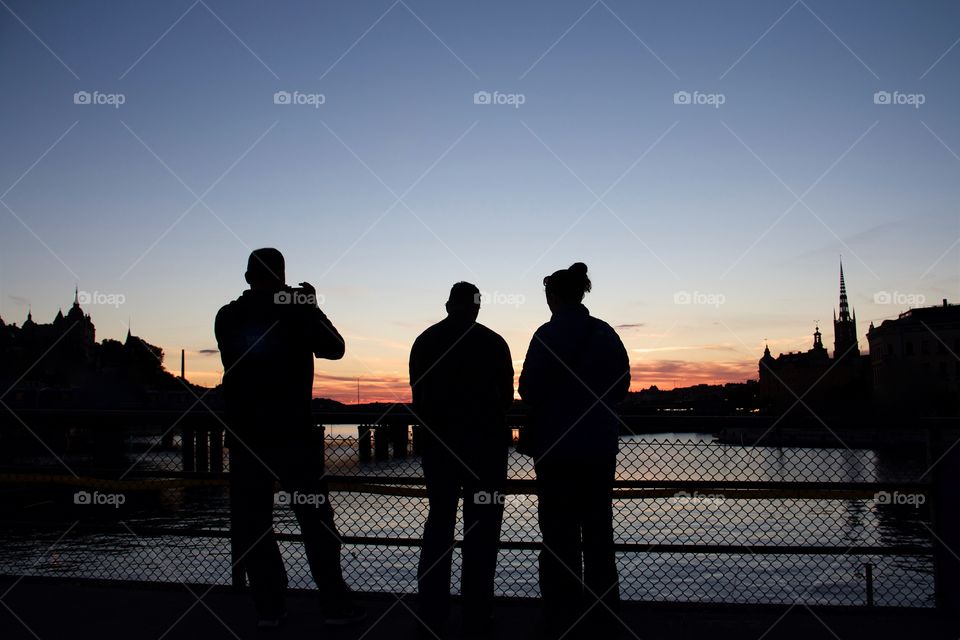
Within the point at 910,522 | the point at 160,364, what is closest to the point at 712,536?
the point at 910,522

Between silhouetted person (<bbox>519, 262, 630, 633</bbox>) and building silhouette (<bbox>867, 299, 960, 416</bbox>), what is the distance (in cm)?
9271

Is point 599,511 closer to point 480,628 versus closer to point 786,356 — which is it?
point 480,628

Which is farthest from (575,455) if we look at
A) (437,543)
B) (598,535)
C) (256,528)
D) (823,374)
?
(823,374)

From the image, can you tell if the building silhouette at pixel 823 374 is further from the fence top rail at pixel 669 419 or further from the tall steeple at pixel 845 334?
the fence top rail at pixel 669 419

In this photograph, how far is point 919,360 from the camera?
103 m

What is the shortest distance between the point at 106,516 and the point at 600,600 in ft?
165

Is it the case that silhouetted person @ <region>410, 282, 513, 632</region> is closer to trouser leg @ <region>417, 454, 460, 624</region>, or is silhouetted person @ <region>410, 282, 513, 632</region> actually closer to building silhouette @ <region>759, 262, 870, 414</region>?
trouser leg @ <region>417, 454, 460, 624</region>

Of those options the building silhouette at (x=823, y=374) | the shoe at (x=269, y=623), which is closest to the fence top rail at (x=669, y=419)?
the shoe at (x=269, y=623)

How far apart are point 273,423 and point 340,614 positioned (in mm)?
1209

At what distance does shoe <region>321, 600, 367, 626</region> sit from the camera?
14.7ft

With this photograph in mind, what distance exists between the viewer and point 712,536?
31.6m

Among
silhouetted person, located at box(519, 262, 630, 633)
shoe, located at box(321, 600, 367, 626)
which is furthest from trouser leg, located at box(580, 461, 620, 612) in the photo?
shoe, located at box(321, 600, 367, 626)

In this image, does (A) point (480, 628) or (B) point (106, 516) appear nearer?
(A) point (480, 628)

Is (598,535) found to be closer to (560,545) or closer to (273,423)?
(560,545)
